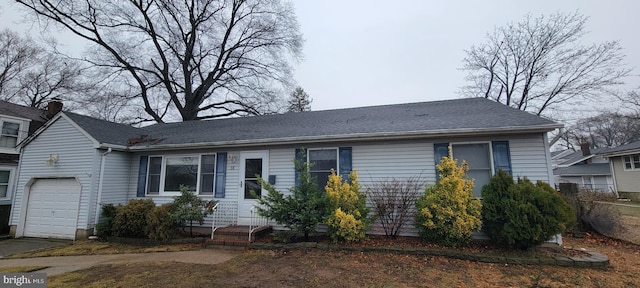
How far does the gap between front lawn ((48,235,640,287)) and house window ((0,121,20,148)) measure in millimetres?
10101

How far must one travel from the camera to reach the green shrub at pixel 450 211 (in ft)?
18.9

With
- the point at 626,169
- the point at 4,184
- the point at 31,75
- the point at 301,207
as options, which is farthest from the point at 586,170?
the point at 31,75

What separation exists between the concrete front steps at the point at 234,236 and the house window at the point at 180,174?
5.69 ft

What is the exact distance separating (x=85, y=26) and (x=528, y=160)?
2348 centimetres

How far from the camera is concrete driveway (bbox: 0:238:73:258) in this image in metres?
7.16

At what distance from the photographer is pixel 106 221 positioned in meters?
7.94

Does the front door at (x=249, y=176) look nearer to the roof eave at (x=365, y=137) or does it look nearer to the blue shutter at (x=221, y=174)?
the roof eave at (x=365, y=137)

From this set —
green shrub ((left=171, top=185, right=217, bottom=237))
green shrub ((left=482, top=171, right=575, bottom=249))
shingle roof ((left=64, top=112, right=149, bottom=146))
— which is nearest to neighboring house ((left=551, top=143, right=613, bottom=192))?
green shrub ((left=482, top=171, right=575, bottom=249))

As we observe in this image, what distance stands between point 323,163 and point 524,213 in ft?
15.5

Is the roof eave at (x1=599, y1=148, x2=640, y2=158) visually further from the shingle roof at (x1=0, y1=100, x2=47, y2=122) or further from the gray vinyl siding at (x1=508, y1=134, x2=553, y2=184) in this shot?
the shingle roof at (x1=0, y1=100, x2=47, y2=122)

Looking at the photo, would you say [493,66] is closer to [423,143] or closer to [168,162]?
[423,143]

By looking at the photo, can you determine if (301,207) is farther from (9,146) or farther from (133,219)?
(9,146)

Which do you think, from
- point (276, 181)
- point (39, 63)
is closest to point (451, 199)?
point (276, 181)

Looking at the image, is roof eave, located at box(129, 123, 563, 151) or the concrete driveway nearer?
roof eave, located at box(129, 123, 563, 151)
